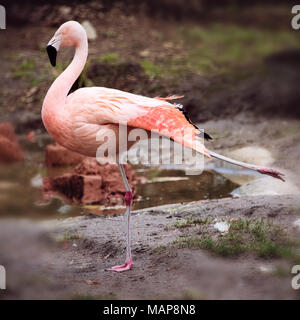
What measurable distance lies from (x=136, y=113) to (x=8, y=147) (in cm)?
398

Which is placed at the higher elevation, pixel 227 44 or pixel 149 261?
pixel 227 44

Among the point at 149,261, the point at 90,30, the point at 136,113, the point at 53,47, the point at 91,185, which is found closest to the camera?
the point at 136,113

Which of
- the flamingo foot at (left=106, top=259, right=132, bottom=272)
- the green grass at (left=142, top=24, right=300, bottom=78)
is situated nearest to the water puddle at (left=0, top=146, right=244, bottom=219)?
the flamingo foot at (left=106, top=259, right=132, bottom=272)

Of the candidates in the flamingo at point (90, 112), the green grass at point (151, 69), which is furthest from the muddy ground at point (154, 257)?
the green grass at point (151, 69)

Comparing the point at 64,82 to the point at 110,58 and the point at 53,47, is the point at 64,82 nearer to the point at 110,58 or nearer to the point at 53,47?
the point at 53,47

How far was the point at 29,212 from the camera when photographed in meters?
3.27

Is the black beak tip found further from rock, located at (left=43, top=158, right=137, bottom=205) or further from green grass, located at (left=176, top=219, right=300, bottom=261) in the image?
rock, located at (left=43, top=158, right=137, bottom=205)

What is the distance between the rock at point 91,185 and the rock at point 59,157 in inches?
31.6

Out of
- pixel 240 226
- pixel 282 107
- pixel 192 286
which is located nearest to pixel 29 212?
pixel 192 286

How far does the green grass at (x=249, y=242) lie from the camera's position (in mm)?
3598

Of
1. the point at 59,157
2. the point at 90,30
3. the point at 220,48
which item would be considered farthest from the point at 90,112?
the point at 220,48

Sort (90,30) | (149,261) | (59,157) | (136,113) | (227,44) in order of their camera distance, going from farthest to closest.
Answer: (227,44)
(90,30)
(59,157)
(149,261)
(136,113)

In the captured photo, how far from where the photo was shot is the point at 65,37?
3793 mm

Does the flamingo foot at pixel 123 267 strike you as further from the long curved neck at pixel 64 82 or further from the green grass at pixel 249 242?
the long curved neck at pixel 64 82
